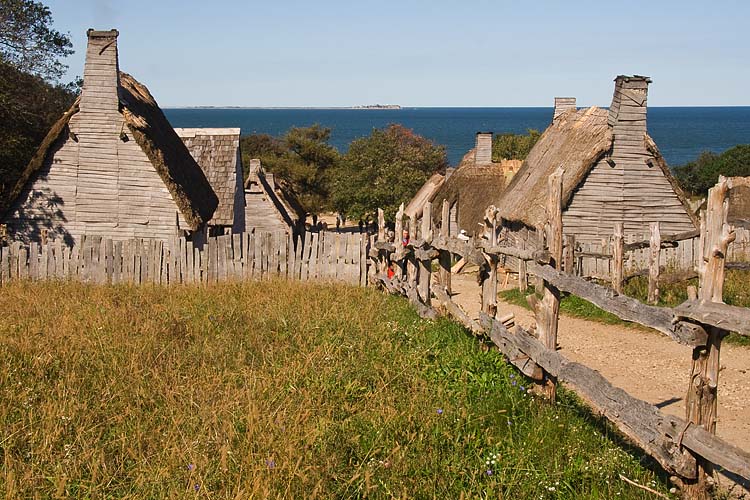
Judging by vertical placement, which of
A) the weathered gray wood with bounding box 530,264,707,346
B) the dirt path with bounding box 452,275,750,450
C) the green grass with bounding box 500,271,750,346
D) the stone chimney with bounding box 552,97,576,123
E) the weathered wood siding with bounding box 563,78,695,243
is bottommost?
the dirt path with bounding box 452,275,750,450

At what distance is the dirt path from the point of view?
7926 mm

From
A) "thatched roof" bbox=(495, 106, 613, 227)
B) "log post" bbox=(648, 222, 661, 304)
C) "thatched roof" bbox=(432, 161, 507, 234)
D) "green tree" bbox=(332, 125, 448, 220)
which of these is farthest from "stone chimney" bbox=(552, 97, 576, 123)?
"log post" bbox=(648, 222, 661, 304)

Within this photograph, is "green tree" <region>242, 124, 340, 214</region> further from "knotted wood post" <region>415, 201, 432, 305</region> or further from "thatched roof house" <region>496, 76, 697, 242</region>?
"knotted wood post" <region>415, 201, 432, 305</region>

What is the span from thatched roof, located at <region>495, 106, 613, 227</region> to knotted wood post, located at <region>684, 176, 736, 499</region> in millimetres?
12773

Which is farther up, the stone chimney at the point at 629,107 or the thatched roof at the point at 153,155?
the stone chimney at the point at 629,107

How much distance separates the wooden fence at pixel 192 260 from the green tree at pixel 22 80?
4905mm

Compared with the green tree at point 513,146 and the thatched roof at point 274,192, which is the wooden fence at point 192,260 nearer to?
the thatched roof at point 274,192

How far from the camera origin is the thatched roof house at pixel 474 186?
3023 cm

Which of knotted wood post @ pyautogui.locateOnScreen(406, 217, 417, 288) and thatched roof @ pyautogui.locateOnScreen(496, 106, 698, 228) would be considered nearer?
knotted wood post @ pyautogui.locateOnScreen(406, 217, 417, 288)

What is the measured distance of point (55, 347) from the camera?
7.78 meters

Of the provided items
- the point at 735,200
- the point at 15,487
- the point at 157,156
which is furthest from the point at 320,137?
the point at 15,487

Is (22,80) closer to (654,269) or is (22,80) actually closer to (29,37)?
(29,37)

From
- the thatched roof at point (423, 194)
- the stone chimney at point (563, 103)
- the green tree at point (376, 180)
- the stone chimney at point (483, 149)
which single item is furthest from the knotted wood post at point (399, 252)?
the green tree at point (376, 180)

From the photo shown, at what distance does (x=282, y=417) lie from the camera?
5.85 meters
